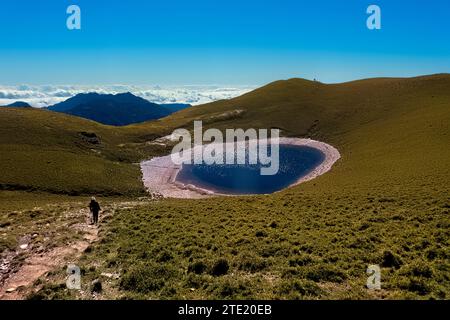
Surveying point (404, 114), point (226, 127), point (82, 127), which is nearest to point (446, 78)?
point (404, 114)

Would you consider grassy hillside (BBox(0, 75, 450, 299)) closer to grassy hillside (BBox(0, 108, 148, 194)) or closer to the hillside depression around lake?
grassy hillside (BBox(0, 108, 148, 194))

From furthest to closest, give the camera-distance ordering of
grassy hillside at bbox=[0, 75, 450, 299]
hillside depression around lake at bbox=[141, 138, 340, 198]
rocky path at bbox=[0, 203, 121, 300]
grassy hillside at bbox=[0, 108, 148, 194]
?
hillside depression around lake at bbox=[141, 138, 340, 198] → grassy hillside at bbox=[0, 108, 148, 194] → rocky path at bbox=[0, 203, 121, 300] → grassy hillside at bbox=[0, 75, 450, 299]

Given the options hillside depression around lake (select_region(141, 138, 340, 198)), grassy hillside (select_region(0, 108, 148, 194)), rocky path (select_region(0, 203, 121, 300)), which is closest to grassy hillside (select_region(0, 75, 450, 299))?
rocky path (select_region(0, 203, 121, 300))

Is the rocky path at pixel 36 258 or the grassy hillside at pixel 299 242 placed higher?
the grassy hillside at pixel 299 242

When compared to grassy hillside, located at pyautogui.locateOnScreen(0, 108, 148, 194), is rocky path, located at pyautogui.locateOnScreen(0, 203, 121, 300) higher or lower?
lower

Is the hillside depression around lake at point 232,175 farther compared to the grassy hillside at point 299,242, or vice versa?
the hillside depression around lake at point 232,175

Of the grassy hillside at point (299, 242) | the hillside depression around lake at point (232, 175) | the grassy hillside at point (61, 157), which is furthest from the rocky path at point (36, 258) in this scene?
the hillside depression around lake at point (232, 175)

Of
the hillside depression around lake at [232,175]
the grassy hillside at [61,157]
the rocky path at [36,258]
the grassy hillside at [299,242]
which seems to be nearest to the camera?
the grassy hillside at [299,242]

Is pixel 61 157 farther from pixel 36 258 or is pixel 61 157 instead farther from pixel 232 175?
pixel 36 258

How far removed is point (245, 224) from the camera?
27.9 m

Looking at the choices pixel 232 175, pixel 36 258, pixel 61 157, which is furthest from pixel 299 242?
pixel 61 157

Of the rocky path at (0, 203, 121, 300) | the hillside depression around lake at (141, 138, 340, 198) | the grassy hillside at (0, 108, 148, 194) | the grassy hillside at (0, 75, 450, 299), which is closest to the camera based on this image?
the grassy hillside at (0, 75, 450, 299)

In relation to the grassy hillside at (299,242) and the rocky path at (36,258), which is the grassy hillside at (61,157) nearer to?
the grassy hillside at (299,242)

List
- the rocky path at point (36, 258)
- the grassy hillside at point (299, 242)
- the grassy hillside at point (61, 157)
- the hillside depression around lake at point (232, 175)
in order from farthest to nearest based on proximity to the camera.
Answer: the hillside depression around lake at point (232, 175)
the grassy hillside at point (61, 157)
the rocky path at point (36, 258)
the grassy hillside at point (299, 242)
